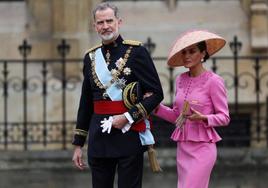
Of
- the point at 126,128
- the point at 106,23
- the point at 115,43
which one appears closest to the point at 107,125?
the point at 126,128

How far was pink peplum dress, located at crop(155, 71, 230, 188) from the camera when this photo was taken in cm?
498

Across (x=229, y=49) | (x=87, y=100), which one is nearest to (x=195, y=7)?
(x=229, y=49)

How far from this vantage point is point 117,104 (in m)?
4.96

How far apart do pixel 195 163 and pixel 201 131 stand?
0.21 metres

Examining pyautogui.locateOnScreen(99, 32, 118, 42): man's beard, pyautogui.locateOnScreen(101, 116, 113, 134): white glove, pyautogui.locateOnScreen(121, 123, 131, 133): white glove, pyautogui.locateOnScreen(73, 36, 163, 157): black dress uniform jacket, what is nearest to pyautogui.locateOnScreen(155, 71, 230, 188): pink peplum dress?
pyautogui.locateOnScreen(73, 36, 163, 157): black dress uniform jacket

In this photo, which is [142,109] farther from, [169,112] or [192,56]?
[192,56]

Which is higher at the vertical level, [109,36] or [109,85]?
[109,36]

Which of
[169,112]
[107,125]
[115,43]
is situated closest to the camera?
[107,125]

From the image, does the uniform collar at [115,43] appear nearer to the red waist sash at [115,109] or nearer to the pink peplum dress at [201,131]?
the red waist sash at [115,109]

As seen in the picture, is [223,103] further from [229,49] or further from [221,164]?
[229,49]

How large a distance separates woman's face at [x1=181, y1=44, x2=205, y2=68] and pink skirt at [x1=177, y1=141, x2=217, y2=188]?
50cm

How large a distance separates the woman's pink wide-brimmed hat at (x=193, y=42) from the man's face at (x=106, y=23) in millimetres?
438

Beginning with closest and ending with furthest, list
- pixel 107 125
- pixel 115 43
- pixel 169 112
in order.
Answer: pixel 107 125
pixel 115 43
pixel 169 112

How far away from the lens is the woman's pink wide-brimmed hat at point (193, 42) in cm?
508
